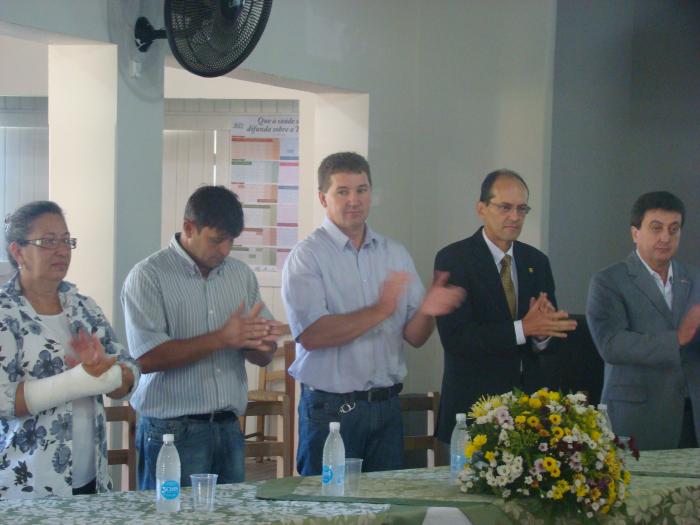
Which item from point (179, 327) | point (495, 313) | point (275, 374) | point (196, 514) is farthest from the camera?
point (275, 374)

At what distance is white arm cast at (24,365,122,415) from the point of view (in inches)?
117

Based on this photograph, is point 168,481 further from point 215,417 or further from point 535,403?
point 535,403

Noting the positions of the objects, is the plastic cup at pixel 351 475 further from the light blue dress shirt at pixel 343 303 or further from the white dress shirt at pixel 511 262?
the white dress shirt at pixel 511 262

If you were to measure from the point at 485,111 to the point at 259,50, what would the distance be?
148cm

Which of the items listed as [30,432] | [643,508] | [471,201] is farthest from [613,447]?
[471,201]

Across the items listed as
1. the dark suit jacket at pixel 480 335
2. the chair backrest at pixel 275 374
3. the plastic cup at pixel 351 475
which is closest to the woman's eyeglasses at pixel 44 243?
the plastic cup at pixel 351 475

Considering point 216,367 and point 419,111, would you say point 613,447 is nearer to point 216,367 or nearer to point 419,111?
point 216,367

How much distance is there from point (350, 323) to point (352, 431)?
40 centimetres

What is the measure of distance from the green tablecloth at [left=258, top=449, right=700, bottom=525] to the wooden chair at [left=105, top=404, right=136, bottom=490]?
931 mm

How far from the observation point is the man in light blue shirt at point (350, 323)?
3.77m

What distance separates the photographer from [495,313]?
4.00 meters

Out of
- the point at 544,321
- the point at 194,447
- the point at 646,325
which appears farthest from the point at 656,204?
the point at 194,447

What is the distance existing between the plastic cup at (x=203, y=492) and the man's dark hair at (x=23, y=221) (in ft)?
3.08

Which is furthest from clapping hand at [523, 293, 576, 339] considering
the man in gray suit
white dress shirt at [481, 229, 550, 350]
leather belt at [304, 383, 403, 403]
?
leather belt at [304, 383, 403, 403]
